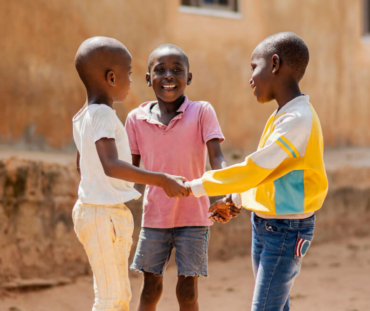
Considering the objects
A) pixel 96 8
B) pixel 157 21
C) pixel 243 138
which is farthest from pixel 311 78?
pixel 96 8

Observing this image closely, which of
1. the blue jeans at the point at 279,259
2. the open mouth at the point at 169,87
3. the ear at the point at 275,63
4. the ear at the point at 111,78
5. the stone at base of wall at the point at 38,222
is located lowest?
the stone at base of wall at the point at 38,222

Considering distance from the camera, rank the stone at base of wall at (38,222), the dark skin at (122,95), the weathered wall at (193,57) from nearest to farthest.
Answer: the dark skin at (122,95) < the stone at base of wall at (38,222) < the weathered wall at (193,57)

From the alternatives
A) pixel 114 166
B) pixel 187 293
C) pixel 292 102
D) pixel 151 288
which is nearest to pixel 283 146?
pixel 292 102

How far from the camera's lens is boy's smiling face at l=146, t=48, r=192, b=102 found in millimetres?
2982

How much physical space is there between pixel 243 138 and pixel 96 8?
92.9 inches

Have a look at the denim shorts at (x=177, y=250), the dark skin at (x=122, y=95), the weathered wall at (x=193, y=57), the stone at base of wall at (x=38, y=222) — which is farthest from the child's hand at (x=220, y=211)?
the weathered wall at (x=193, y=57)

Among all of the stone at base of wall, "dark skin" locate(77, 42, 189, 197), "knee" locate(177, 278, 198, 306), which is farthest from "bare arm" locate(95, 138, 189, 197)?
the stone at base of wall

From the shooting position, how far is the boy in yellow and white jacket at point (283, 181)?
2410mm

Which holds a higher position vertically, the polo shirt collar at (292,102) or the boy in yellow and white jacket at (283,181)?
the polo shirt collar at (292,102)

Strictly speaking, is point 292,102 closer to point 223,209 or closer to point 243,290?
point 223,209

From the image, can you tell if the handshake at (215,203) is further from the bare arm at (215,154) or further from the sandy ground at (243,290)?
the sandy ground at (243,290)

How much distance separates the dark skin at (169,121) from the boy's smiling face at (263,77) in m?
0.45

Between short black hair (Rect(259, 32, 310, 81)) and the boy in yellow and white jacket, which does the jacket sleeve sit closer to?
the boy in yellow and white jacket

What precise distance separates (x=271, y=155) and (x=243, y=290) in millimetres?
3112
